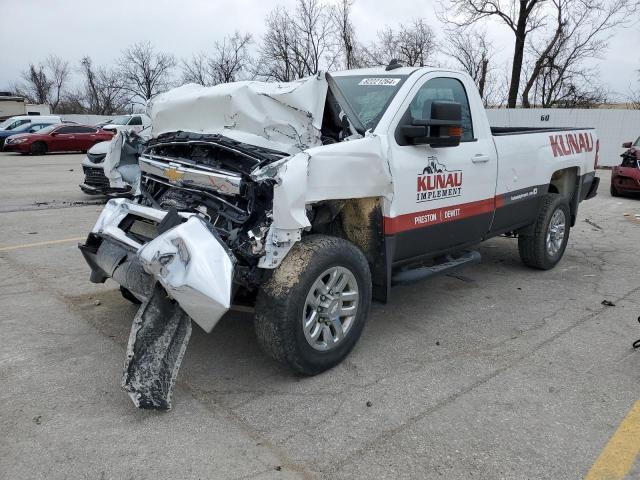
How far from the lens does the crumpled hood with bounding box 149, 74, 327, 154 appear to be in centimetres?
372

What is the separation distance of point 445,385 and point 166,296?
1.86m

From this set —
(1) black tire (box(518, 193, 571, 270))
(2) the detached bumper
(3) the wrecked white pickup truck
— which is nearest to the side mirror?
(3) the wrecked white pickup truck

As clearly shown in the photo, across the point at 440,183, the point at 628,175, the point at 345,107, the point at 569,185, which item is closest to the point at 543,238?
the point at 569,185

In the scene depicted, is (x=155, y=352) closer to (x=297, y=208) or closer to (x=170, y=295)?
(x=170, y=295)

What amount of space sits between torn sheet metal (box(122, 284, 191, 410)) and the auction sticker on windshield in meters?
2.43

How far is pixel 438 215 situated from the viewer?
4367 mm

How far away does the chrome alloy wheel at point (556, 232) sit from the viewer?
6.13m

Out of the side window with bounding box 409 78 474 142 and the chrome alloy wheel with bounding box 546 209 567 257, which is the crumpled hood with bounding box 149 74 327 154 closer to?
the side window with bounding box 409 78 474 142

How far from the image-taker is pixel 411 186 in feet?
13.3

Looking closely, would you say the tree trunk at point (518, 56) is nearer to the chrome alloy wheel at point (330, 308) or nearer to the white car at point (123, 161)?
the white car at point (123, 161)

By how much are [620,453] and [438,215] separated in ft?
6.91

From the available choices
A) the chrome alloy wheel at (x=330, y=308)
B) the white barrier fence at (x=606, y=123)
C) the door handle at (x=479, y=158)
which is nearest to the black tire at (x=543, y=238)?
the door handle at (x=479, y=158)

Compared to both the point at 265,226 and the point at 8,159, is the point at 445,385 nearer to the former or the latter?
the point at 265,226

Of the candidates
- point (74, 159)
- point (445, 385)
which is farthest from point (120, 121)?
point (445, 385)
